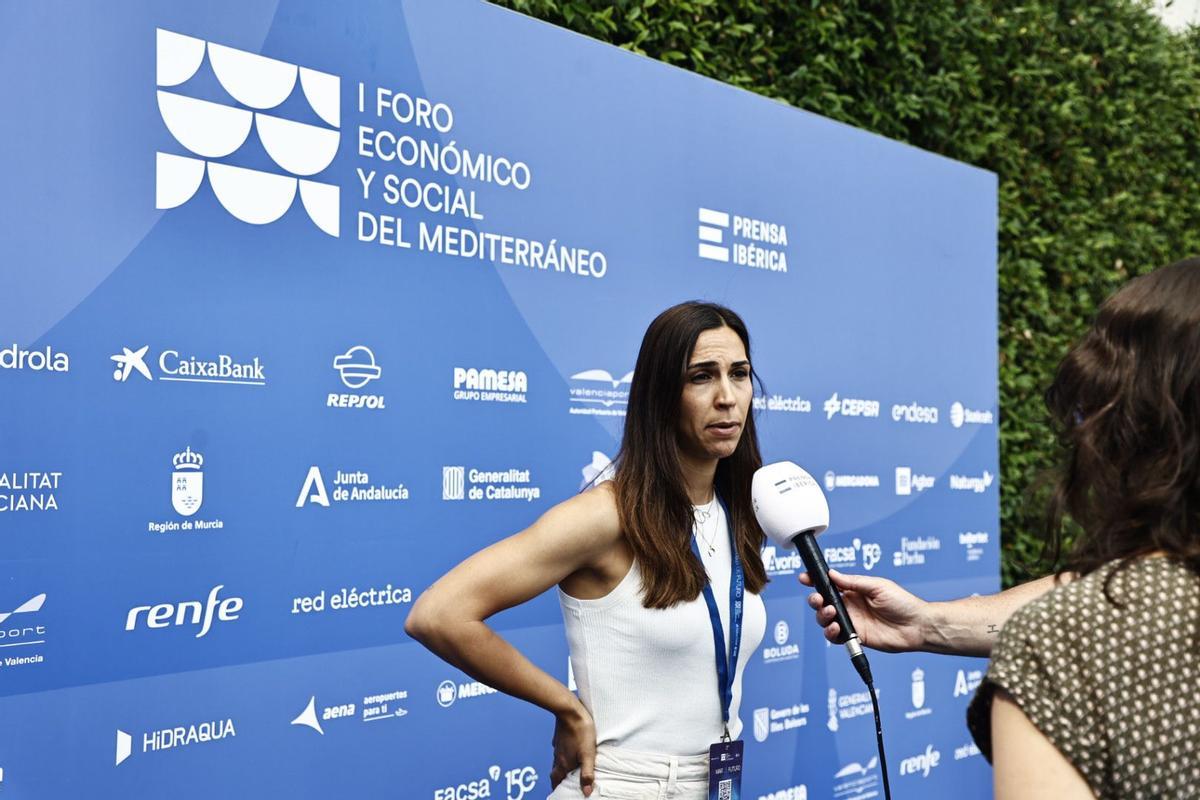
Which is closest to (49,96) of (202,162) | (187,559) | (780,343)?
(202,162)

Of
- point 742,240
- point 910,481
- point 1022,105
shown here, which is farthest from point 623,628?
point 1022,105

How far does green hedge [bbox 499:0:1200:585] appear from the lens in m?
4.46

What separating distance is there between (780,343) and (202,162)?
1979mm

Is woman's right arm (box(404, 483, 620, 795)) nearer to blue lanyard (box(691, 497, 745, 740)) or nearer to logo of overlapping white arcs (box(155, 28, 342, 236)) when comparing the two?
blue lanyard (box(691, 497, 745, 740))

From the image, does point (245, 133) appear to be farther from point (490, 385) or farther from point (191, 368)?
point (490, 385)

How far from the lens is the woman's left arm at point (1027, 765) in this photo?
984 mm

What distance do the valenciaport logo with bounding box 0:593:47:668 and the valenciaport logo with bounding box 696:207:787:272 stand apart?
6.90 feet

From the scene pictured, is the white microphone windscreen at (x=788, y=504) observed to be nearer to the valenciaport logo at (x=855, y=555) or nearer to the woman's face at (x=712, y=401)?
the woman's face at (x=712, y=401)

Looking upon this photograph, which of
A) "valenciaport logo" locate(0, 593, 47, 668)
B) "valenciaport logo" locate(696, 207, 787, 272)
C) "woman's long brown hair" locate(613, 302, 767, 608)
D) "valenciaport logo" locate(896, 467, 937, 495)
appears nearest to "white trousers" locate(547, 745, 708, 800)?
"woman's long brown hair" locate(613, 302, 767, 608)

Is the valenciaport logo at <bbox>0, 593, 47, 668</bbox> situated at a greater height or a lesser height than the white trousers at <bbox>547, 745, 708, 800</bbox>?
greater

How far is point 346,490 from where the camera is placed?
2650 millimetres

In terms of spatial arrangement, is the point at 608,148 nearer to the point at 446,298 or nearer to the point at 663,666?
the point at 446,298

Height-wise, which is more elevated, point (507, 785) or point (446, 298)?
point (446, 298)

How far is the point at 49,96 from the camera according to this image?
220 cm
